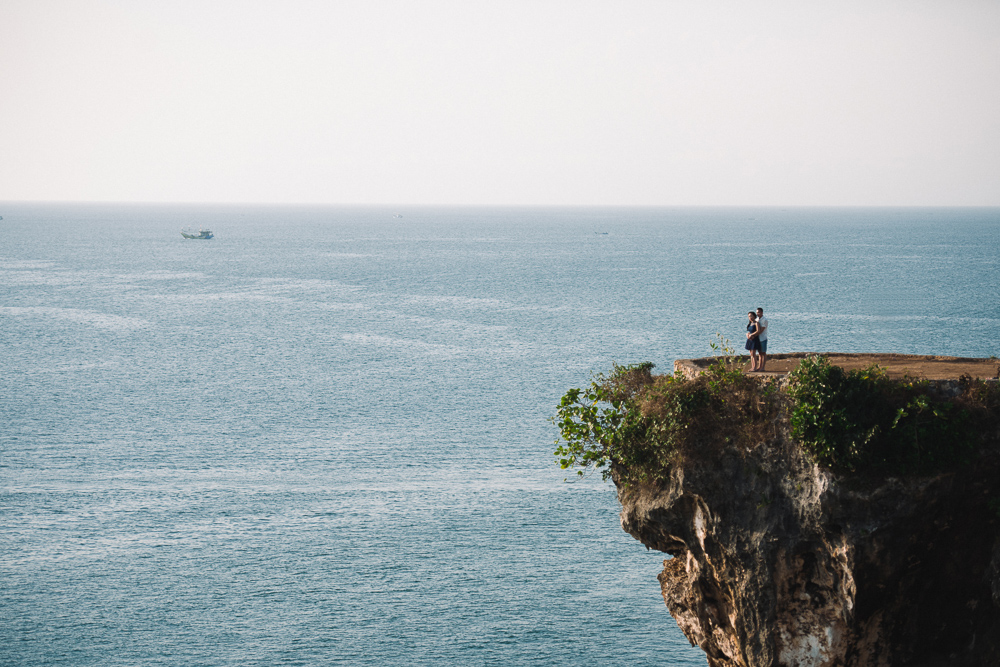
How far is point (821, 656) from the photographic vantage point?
22.2 m

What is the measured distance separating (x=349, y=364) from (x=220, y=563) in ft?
178

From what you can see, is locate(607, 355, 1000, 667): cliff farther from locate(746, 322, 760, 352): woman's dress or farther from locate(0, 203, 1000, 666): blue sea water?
locate(0, 203, 1000, 666): blue sea water

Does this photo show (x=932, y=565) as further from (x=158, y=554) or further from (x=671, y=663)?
(x=158, y=554)

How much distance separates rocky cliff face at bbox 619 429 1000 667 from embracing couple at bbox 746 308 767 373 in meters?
4.91

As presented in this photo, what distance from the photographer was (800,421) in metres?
21.1

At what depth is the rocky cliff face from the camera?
68.9ft

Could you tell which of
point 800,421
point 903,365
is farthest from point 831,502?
point 903,365

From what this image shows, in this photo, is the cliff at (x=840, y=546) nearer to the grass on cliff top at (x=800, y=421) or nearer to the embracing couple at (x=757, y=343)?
the grass on cliff top at (x=800, y=421)

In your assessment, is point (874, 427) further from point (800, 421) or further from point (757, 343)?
point (757, 343)

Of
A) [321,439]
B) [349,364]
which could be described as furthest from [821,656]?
→ [349,364]

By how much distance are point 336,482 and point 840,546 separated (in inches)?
2370

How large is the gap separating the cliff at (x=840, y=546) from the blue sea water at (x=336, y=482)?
30.1 metres

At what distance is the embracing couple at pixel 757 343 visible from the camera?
26237mm

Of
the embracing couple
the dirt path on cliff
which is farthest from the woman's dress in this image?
the dirt path on cliff
